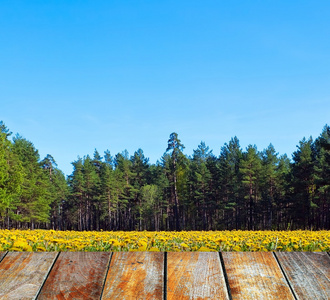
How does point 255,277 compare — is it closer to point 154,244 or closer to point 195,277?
point 195,277

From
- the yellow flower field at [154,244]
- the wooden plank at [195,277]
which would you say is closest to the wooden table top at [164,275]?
the wooden plank at [195,277]

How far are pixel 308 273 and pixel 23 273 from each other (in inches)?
71.9

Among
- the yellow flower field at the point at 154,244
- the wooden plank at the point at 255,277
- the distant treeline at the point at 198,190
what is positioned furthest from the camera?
the distant treeline at the point at 198,190

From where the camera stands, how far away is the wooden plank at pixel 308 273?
7.32 ft

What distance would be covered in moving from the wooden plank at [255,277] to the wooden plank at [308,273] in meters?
0.06

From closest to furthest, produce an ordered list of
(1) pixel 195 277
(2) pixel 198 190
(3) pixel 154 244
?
(1) pixel 195 277
(3) pixel 154 244
(2) pixel 198 190

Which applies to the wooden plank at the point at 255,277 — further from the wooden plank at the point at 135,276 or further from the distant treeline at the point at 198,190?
the distant treeline at the point at 198,190

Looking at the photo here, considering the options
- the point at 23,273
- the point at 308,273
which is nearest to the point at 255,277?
the point at 308,273

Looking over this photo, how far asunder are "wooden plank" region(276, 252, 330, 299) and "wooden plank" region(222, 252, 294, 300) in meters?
0.06

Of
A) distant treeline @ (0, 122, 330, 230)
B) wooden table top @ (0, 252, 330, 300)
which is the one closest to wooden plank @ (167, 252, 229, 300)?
wooden table top @ (0, 252, 330, 300)

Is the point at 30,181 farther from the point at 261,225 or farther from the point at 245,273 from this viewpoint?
the point at 245,273

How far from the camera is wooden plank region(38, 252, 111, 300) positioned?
223 cm

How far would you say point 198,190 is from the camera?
55469 mm

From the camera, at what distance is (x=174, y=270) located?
2.46 meters
